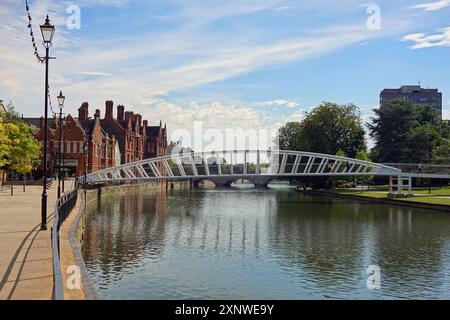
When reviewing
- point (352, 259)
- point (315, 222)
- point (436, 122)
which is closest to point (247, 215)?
point (315, 222)

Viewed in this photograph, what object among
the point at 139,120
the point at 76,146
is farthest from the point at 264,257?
the point at 139,120

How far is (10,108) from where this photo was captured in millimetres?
71625

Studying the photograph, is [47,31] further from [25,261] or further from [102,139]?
[102,139]

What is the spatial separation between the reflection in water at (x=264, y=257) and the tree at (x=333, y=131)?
1785 inches

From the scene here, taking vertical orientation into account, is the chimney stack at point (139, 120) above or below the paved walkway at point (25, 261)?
above

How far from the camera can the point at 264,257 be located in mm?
23391

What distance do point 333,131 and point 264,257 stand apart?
212ft

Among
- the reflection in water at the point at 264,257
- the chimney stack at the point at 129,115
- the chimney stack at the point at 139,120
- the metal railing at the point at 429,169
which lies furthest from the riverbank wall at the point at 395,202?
the chimney stack at the point at 139,120

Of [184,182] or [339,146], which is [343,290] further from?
[184,182]

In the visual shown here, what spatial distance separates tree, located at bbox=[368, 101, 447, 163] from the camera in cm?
7895

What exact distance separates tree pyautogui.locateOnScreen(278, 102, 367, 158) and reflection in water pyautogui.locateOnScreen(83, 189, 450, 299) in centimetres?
4533

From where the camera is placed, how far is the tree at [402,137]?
78.9m

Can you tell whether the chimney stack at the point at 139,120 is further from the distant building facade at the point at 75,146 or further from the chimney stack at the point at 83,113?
the distant building facade at the point at 75,146

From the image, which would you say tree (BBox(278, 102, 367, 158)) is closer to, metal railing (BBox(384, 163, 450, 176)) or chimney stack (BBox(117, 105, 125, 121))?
metal railing (BBox(384, 163, 450, 176))
